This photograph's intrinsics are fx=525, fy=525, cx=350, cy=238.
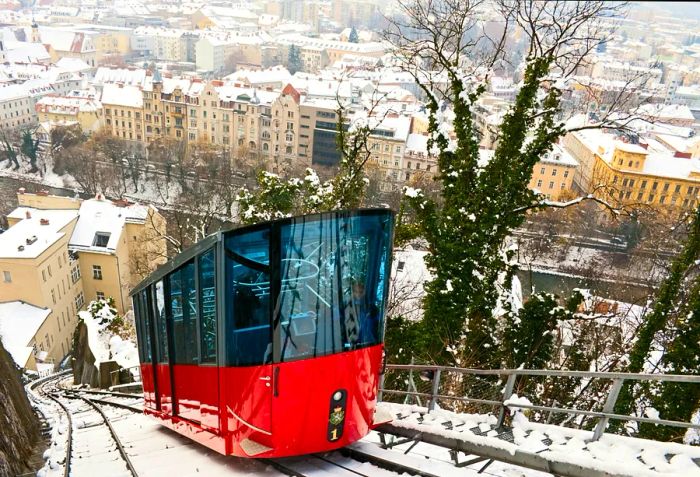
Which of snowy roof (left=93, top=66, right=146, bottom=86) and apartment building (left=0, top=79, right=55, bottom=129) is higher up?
snowy roof (left=93, top=66, right=146, bottom=86)

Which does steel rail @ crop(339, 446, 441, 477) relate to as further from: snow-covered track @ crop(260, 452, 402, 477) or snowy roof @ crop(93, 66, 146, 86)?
snowy roof @ crop(93, 66, 146, 86)

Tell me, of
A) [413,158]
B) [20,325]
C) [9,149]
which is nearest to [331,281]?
[20,325]

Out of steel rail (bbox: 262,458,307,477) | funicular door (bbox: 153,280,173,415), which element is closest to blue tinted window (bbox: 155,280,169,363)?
funicular door (bbox: 153,280,173,415)

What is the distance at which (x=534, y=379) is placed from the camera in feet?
40.1

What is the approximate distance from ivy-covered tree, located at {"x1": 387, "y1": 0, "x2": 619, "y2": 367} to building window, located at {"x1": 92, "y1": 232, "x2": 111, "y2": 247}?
23837mm

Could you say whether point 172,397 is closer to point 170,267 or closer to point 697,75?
point 170,267

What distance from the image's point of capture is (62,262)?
96.3 feet

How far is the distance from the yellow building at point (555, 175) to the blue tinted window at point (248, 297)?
5373cm

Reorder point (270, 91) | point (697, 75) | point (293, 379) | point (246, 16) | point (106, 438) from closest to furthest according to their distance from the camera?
Result: point (293, 379) → point (106, 438) → point (270, 91) → point (697, 75) → point (246, 16)

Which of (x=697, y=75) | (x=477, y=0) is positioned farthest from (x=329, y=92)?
(x=697, y=75)

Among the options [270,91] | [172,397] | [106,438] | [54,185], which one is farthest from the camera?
[270,91]

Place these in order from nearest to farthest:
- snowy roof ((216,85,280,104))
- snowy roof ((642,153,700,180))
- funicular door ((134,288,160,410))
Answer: funicular door ((134,288,160,410)), snowy roof ((642,153,700,180)), snowy roof ((216,85,280,104))

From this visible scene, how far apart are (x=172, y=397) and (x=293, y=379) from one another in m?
2.85

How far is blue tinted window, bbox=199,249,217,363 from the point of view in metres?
4.99
